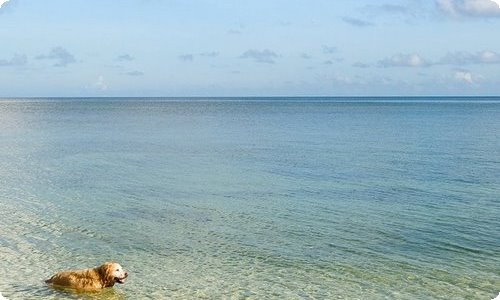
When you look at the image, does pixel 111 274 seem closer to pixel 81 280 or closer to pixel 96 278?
pixel 96 278

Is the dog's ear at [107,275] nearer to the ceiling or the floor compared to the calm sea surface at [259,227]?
nearer to the ceiling

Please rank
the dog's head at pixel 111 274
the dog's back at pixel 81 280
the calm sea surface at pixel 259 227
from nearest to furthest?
the dog's head at pixel 111 274, the dog's back at pixel 81 280, the calm sea surface at pixel 259 227

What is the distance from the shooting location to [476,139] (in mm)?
61000

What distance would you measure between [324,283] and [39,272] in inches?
285

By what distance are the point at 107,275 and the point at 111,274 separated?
0.42 ft

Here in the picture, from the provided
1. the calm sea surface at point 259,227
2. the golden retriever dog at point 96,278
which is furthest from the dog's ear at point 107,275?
the calm sea surface at point 259,227

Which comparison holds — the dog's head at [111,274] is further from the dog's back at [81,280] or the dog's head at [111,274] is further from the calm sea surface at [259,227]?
the calm sea surface at [259,227]

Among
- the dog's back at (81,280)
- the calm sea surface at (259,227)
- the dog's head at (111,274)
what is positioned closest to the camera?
the dog's head at (111,274)

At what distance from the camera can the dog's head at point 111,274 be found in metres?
14.7

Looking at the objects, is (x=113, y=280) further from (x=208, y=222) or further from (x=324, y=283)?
(x=208, y=222)

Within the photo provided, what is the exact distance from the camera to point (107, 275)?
48.3 ft

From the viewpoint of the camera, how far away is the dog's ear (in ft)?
48.2

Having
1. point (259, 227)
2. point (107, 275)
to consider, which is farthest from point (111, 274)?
point (259, 227)

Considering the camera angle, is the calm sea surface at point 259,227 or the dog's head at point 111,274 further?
the calm sea surface at point 259,227
